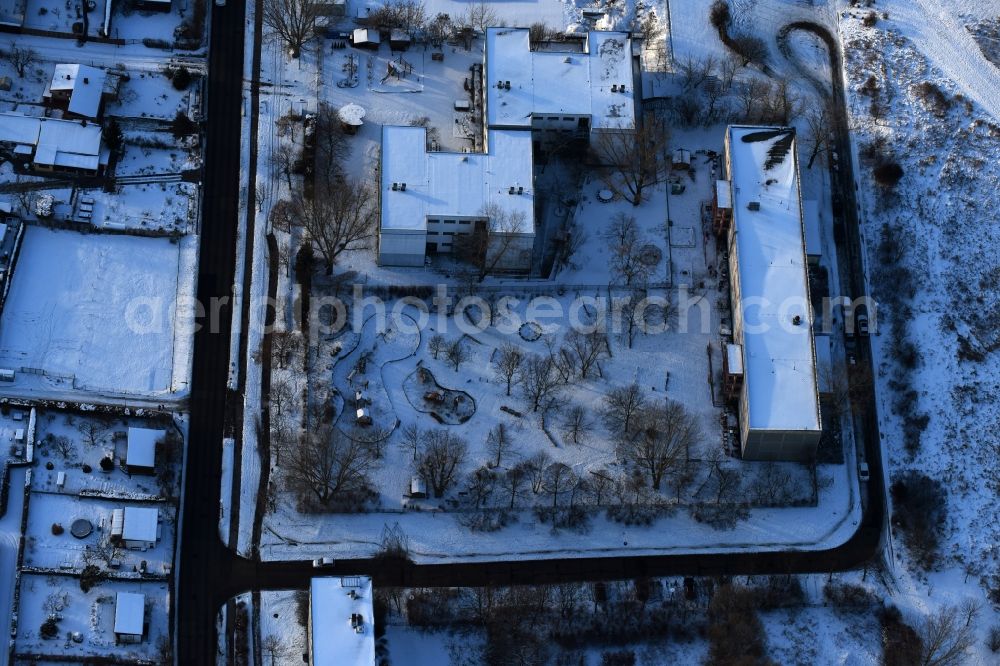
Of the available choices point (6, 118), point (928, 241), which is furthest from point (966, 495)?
point (6, 118)

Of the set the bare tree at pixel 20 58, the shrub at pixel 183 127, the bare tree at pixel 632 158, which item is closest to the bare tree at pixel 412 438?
the bare tree at pixel 632 158

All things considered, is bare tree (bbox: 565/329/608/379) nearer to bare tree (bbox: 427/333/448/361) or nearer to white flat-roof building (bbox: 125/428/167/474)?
bare tree (bbox: 427/333/448/361)

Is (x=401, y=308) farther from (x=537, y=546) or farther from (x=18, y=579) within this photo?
(x=18, y=579)

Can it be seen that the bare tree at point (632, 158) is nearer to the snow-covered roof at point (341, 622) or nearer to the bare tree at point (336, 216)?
the bare tree at point (336, 216)

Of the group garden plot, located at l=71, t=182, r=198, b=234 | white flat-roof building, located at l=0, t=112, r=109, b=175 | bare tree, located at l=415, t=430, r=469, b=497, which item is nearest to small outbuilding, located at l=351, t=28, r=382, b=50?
garden plot, located at l=71, t=182, r=198, b=234

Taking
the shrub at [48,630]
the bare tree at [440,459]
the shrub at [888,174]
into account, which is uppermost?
the shrub at [888,174]

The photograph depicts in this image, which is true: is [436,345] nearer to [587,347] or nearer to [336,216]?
[587,347]
